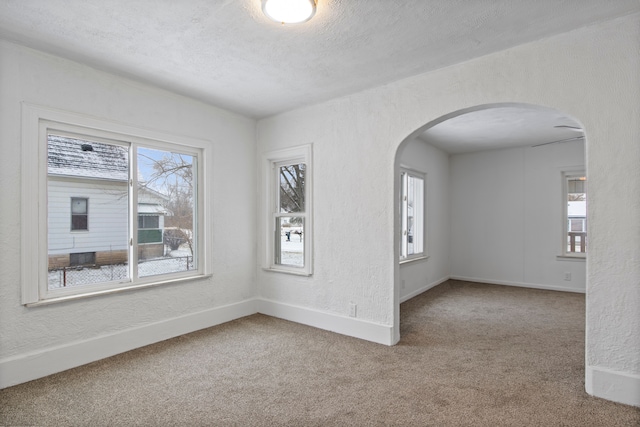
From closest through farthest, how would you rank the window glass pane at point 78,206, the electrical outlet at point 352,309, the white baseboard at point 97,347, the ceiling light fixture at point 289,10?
1. the ceiling light fixture at point 289,10
2. the white baseboard at point 97,347
3. the window glass pane at point 78,206
4. the electrical outlet at point 352,309

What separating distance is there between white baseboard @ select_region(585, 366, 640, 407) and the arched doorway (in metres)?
2.84

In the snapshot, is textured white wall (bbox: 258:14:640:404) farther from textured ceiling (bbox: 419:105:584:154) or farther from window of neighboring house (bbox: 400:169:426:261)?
window of neighboring house (bbox: 400:169:426:261)

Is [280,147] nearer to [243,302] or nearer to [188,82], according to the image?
[188,82]

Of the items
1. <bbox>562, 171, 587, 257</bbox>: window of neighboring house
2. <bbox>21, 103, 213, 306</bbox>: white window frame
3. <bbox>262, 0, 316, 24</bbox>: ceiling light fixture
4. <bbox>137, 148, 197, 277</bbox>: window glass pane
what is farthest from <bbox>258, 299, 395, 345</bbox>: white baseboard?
<bbox>562, 171, 587, 257</bbox>: window of neighboring house

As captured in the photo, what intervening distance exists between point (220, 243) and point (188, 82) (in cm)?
179

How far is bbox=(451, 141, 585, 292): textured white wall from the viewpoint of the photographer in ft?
19.4

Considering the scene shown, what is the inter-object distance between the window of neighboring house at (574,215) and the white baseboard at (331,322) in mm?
4388

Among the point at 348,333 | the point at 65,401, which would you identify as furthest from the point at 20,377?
the point at 348,333

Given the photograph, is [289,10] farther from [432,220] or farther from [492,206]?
[492,206]

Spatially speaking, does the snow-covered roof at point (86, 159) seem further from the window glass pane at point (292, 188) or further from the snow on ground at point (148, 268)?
the window glass pane at point (292, 188)

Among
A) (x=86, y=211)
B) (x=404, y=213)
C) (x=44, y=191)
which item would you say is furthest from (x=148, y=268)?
(x=404, y=213)

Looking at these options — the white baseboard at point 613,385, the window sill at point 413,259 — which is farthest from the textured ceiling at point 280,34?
the window sill at point 413,259

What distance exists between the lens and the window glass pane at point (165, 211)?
3459 millimetres

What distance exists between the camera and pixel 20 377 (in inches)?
101
